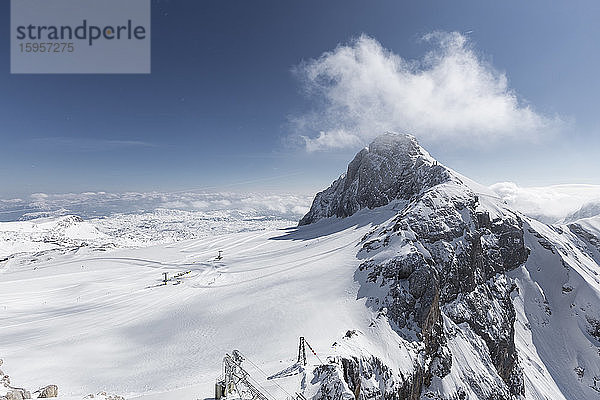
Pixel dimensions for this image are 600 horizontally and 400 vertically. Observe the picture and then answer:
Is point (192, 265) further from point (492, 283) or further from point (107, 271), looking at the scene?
point (492, 283)

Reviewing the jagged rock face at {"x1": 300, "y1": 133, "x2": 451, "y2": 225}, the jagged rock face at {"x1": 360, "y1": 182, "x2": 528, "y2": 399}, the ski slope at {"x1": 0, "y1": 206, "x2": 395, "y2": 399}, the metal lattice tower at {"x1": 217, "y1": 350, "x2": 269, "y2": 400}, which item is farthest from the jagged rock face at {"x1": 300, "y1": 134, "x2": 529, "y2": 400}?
the metal lattice tower at {"x1": 217, "y1": 350, "x2": 269, "y2": 400}

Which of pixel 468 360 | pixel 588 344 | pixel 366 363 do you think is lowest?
pixel 588 344

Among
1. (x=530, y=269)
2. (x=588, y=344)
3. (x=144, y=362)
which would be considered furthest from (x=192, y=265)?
(x=588, y=344)

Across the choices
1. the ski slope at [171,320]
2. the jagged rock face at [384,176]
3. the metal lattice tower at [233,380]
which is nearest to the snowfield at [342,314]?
the ski slope at [171,320]

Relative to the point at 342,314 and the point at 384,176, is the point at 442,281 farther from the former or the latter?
the point at 384,176

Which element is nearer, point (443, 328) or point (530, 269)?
point (443, 328)

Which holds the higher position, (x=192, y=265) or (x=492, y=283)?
(x=192, y=265)
